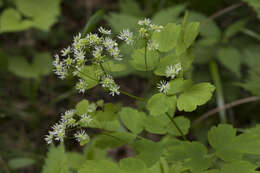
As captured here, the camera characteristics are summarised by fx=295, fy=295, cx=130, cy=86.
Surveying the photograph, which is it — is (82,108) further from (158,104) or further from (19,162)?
(19,162)

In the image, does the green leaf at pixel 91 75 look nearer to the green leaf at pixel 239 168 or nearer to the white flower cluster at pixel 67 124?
the white flower cluster at pixel 67 124

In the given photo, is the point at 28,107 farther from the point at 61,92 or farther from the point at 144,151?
the point at 144,151

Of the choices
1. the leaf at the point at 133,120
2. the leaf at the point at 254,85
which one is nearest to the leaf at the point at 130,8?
the leaf at the point at 254,85

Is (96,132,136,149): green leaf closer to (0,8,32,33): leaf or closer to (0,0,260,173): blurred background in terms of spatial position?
(0,0,260,173): blurred background

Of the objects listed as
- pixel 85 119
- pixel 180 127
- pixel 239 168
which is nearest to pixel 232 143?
pixel 239 168

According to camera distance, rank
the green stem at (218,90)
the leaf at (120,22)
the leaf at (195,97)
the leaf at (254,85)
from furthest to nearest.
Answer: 1. the leaf at (120,22)
2. the green stem at (218,90)
3. the leaf at (254,85)
4. the leaf at (195,97)

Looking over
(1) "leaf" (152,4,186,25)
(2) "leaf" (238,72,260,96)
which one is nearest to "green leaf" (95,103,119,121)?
(2) "leaf" (238,72,260,96)
